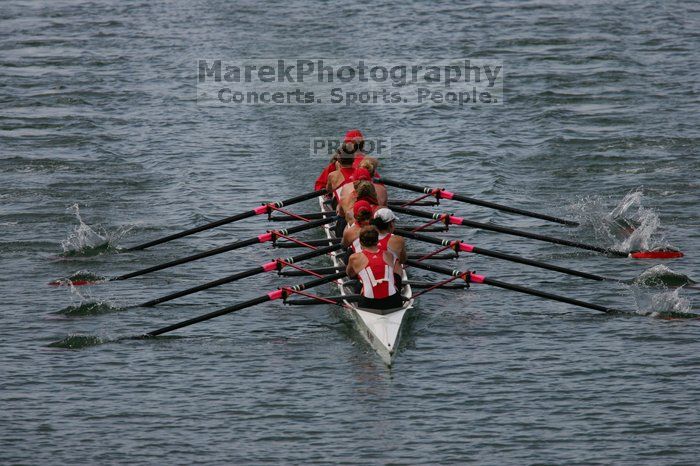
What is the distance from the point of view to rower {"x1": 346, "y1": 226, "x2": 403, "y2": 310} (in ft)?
60.8

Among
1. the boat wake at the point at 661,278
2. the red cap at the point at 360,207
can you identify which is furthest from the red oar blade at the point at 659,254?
the red cap at the point at 360,207

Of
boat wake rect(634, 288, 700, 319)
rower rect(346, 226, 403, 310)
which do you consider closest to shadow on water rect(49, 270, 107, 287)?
rower rect(346, 226, 403, 310)

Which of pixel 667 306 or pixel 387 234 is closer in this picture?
pixel 387 234

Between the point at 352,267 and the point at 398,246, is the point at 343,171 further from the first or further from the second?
the point at 352,267

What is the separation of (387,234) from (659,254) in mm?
6423

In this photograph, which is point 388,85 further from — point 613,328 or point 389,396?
point 389,396

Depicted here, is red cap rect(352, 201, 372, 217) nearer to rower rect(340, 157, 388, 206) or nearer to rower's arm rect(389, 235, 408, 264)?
rower's arm rect(389, 235, 408, 264)

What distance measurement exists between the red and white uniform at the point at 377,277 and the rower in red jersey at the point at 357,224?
799mm

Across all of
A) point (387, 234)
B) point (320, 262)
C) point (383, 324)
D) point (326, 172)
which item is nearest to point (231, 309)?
point (383, 324)

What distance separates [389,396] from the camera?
56.7 ft

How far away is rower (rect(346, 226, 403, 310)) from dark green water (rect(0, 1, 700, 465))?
2.73 ft

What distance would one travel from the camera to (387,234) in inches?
758

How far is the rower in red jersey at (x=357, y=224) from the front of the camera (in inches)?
762

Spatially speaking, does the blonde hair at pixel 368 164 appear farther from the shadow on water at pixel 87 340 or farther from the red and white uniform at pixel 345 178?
the shadow on water at pixel 87 340
